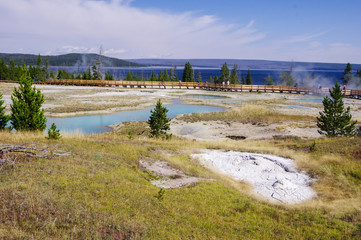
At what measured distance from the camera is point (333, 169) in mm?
13812

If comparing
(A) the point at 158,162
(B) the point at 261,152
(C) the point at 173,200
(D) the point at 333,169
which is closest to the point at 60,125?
(A) the point at 158,162

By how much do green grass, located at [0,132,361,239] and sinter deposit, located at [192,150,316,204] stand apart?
2.69ft

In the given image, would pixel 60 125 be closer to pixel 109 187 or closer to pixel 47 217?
pixel 109 187

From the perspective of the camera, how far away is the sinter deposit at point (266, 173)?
11672mm

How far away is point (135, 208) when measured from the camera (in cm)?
820

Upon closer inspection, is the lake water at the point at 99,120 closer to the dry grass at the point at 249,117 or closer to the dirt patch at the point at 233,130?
the dry grass at the point at 249,117

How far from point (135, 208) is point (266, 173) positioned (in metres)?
8.29

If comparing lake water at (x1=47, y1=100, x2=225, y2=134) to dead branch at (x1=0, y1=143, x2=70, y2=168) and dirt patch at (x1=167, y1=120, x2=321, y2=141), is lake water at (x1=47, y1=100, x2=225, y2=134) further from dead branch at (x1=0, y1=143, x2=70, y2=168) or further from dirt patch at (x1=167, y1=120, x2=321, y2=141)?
dead branch at (x1=0, y1=143, x2=70, y2=168)

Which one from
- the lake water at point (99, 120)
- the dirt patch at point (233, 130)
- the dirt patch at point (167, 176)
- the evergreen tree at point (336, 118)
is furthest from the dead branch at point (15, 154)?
the evergreen tree at point (336, 118)

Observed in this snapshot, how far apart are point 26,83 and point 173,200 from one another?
50.0 ft

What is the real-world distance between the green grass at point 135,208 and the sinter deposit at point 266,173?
82 centimetres

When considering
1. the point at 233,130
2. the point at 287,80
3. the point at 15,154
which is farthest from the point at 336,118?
the point at 287,80

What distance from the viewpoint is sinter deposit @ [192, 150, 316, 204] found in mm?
11672

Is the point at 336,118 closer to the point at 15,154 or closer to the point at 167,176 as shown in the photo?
the point at 167,176
